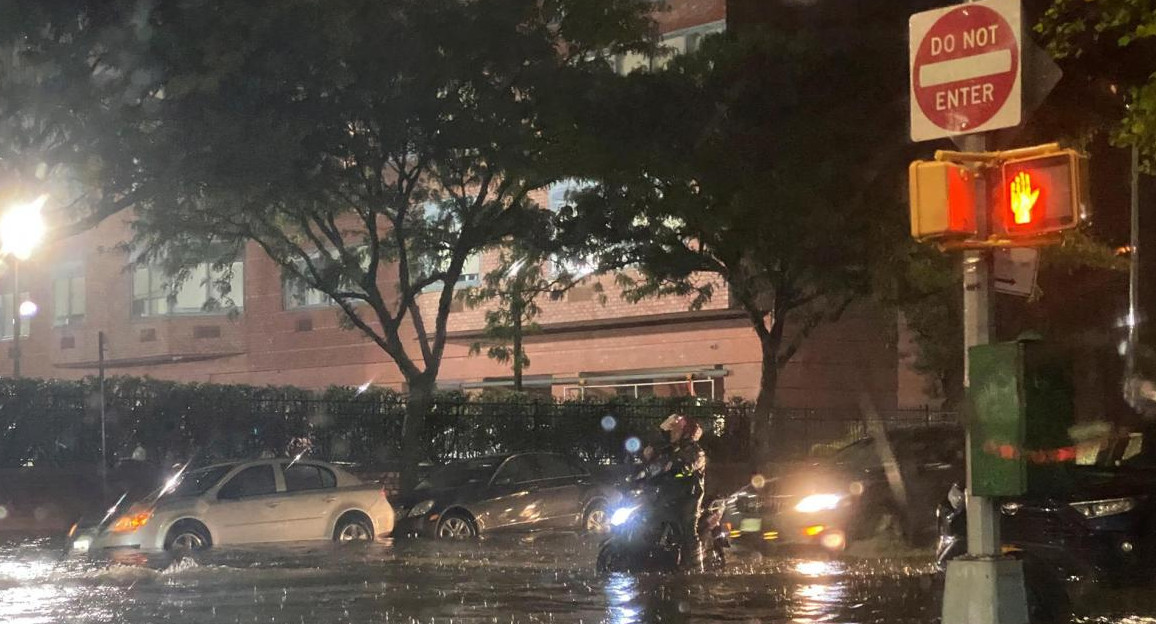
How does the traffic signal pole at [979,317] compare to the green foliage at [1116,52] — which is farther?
the green foliage at [1116,52]

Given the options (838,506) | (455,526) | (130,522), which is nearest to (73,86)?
(130,522)

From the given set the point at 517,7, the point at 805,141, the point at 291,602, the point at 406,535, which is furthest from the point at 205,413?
the point at 291,602

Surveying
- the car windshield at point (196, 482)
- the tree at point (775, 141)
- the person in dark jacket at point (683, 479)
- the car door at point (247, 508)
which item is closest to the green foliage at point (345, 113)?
the tree at point (775, 141)

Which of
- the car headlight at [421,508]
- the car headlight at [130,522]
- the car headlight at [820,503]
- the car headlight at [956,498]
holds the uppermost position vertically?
the car headlight at [956,498]

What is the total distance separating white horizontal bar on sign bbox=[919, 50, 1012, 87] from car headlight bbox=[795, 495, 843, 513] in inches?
332

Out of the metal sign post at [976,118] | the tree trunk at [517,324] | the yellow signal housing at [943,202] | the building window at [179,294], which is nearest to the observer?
the yellow signal housing at [943,202]

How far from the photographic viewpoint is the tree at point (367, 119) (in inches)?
680

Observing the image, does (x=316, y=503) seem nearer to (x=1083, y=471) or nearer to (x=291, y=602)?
(x=291, y=602)

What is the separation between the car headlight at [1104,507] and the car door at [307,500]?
1010 cm

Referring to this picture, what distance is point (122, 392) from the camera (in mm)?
25641

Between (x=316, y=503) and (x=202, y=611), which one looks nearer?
(x=202, y=611)

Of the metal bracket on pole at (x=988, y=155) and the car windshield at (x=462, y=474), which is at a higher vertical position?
the metal bracket on pole at (x=988, y=155)

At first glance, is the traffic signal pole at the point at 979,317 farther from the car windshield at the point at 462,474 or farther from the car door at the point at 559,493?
the car windshield at the point at 462,474

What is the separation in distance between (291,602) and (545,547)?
6233 millimetres
